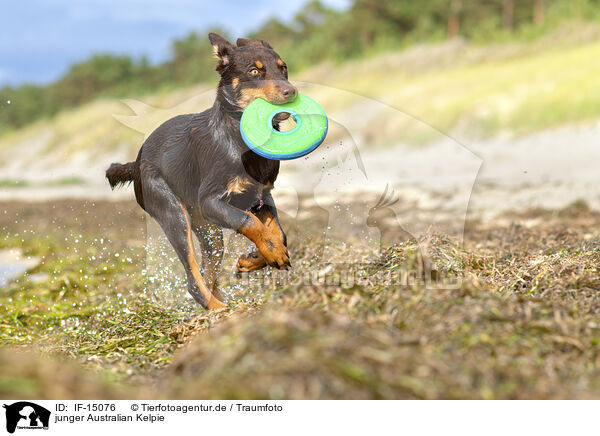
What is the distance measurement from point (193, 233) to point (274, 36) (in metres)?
31.7

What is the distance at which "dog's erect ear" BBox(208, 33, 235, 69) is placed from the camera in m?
5.25

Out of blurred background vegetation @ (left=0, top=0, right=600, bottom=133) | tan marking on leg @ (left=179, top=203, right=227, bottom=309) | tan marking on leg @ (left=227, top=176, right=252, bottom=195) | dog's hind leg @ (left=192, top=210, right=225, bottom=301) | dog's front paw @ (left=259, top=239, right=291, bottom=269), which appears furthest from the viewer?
blurred background vegetation @ (left=0, top=0, right=600, bottom=133)

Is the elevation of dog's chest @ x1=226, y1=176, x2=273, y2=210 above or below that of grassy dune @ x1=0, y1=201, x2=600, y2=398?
above

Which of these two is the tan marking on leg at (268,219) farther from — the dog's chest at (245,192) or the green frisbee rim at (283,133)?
the green frisbee rim at (283,133)

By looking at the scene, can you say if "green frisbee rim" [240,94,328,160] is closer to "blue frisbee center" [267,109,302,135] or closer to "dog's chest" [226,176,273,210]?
"blue frisbee center" [267,109,302,135]

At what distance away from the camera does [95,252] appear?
10523 millimetres

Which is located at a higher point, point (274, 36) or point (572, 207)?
point (274, 36)

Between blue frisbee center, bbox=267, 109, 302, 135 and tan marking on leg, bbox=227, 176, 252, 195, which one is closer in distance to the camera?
blue frisbee center, bbox=267, 109, 302, 135

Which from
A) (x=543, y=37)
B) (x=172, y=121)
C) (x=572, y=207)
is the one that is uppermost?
(x=543, y=37)

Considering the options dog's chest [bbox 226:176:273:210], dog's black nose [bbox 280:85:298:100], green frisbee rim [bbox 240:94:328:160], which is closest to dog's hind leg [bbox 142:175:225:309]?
dog's chest [bbox 226:176:273:210]

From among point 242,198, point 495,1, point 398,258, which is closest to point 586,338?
point 398,258

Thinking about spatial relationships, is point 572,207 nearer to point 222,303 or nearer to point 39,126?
point 222,303

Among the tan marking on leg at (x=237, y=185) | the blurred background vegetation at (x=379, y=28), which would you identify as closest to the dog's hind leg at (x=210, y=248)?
the tan marking on leg at (x=237, y=185)
